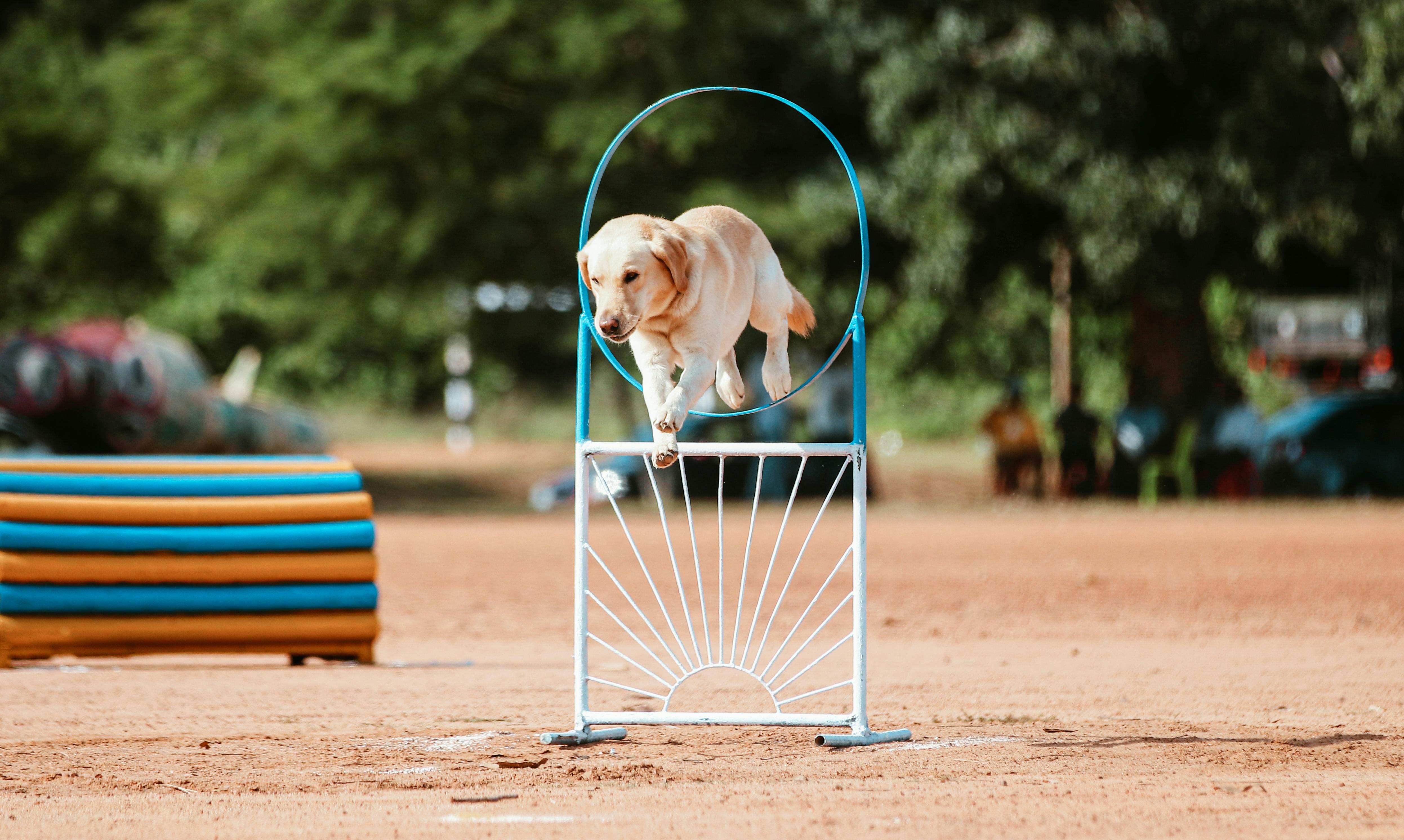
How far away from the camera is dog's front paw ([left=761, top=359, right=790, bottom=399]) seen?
602cm

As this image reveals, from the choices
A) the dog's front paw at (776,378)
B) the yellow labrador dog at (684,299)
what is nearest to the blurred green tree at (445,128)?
the dog's front paw at (776,378)

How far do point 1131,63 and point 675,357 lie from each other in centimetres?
1765

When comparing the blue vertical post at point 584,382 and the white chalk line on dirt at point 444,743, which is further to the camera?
the white chalk line on dirt at point 444,743

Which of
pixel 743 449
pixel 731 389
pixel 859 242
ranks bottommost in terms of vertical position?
pixel 743 449

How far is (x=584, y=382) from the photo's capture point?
654 cm

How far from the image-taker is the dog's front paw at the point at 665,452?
18.4 ft

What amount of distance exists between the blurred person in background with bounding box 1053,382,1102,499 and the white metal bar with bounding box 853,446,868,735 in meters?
18.6

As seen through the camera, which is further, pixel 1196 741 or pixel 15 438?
pixel 15 438

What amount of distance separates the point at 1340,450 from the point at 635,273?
22267 mm

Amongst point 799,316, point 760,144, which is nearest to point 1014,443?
point 760,144

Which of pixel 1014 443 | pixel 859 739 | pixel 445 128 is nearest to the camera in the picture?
pixel 859 739

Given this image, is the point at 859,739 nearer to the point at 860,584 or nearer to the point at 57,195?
the point at 860,584

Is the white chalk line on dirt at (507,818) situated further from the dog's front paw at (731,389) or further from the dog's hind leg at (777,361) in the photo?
the dog's hind leg at (777,361)

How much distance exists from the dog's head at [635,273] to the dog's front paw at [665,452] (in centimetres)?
44
